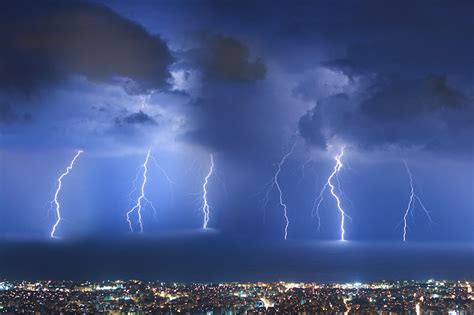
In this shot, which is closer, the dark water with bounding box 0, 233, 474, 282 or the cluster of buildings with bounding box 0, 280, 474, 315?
the cluster of buildings with bounding box 0, 280, 474, 315

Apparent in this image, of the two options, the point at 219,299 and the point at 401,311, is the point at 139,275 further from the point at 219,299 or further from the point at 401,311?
the point at 401,311

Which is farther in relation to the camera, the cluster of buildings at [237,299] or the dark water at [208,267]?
the dark water at [208,267]

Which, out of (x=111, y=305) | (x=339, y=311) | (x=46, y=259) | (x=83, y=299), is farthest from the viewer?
(x=46, y=259)

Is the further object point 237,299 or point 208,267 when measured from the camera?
point 208,267

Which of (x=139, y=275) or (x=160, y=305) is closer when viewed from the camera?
(x=160, y=305)

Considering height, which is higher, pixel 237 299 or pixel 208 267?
pixel 208 267

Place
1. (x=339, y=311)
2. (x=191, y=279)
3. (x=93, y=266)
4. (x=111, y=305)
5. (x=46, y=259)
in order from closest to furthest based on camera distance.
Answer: (x=339, y=311) → (x=111, y=305) → (x=191, y=279) → (x=93, y=266) → (x=46, y=259)

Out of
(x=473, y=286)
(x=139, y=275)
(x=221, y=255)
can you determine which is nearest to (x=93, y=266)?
(x=139, y=275)
